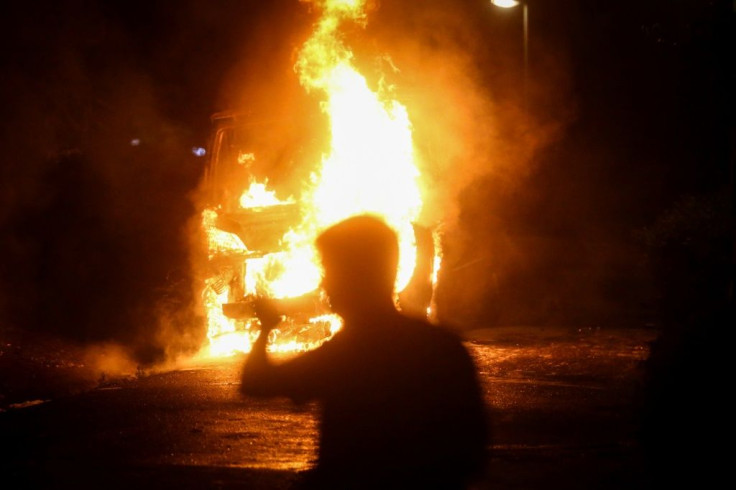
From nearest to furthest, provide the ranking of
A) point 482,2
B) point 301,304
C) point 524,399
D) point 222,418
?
point 222,418
point 524,399
point 301,304
point 482,2

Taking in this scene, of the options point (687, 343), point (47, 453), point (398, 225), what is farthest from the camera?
point (398, 225)

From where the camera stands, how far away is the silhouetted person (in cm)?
287

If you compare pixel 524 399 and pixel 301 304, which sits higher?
pixel 301 304

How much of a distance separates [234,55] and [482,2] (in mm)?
6133

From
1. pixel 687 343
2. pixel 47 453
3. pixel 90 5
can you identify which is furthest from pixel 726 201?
pixel 90 5

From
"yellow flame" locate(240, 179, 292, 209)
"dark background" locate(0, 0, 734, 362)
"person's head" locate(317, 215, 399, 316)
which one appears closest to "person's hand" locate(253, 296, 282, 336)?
"person's head" locate(317, 215, 399, 316)

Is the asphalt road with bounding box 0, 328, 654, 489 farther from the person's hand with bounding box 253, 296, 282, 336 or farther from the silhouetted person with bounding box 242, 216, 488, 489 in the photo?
the person's hand with bounding box 253, 296, 282, 336

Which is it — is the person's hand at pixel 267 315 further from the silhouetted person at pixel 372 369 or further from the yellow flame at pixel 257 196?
the yellow flame at pixel 257 196

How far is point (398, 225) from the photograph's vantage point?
30.2 feet

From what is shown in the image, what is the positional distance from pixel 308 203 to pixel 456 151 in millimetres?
4830

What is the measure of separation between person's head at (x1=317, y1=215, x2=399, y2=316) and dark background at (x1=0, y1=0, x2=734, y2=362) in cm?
751

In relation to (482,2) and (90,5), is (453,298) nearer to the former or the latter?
(482,2)

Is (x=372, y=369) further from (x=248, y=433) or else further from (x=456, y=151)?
(x=456, y=151)

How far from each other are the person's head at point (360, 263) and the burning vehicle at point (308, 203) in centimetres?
557
